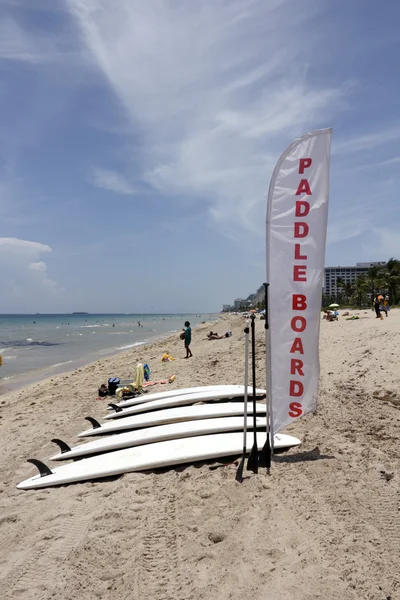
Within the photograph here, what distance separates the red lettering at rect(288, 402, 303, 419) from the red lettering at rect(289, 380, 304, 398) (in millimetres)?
92

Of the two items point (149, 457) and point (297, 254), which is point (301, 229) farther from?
point (149, 457)

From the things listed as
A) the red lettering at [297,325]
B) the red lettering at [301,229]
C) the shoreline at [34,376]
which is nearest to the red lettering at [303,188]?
the red lettering at [301,229]

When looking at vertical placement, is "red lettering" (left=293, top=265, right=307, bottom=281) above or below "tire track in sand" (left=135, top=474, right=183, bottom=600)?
above

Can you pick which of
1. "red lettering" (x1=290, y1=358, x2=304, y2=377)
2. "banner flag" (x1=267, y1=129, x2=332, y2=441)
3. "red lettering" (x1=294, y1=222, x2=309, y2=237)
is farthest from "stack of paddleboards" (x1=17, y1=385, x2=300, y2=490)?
"red lettering" (x1=294, y1=222, x2=309, y2=237)

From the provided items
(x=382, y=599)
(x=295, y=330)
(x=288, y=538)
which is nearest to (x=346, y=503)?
(x=288, y=538)

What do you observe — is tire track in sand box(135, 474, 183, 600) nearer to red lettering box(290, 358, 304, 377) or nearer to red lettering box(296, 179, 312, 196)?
red lettering box(290, 358, 304, 377)

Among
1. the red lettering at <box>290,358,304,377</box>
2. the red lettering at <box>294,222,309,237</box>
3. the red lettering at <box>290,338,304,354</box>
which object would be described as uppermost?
the red lettering at <box>294,222,309,237</box>

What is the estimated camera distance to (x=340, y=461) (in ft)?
14.5

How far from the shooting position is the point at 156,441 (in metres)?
5.36

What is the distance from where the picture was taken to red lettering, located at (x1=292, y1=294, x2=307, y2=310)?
4.07 m

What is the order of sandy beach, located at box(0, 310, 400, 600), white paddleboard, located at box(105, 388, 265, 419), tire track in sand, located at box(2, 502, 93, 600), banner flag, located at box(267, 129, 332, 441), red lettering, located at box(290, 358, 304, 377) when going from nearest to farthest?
sandy beach, located at box(0, 310, 400, 600) → tire track in sand, located at box(2, 502, 93, 600) → banner flag, located at box(267, 129, 332, 441) → red lettering, located at box(290, 358, 304, 377) → white paddleboard, located at box(105, 388, 265, 419)

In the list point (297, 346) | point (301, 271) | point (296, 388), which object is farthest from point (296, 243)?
point (296, 388)

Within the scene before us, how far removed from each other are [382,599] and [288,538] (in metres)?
0.77

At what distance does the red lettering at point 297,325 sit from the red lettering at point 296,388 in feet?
1.83
